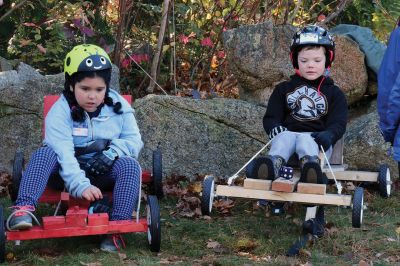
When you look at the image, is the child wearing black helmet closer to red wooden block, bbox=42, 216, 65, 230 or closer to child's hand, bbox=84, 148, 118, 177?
child's hand, bbox=84, 148, 118, 177

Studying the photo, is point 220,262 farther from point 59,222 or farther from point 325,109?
point 325,109

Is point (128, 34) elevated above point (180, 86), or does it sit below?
above

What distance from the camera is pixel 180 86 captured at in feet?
29.0

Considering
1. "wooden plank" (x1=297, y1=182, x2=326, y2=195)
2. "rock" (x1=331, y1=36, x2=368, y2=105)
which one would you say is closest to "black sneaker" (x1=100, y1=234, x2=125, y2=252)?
"wooden plank" (x1=297, y1=182, x2=326, y2=195)

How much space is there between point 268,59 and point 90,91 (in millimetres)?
2744

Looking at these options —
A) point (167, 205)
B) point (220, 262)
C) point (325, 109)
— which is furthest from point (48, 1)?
point (220, 262)

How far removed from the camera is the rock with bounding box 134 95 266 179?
7.05 meters

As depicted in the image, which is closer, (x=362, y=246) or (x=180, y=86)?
(x=362, y=246)

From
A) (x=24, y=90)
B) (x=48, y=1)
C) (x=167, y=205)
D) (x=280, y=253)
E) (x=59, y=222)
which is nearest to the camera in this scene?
(x=59, y=222)

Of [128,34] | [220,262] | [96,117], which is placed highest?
[128,34]

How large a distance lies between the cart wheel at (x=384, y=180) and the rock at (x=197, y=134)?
1190 millimetres

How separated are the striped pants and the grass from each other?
1.04 ft

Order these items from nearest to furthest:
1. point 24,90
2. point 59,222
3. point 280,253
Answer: point 59,222 → point 280,253 → point 24,90

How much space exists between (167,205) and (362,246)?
70.5 inches
